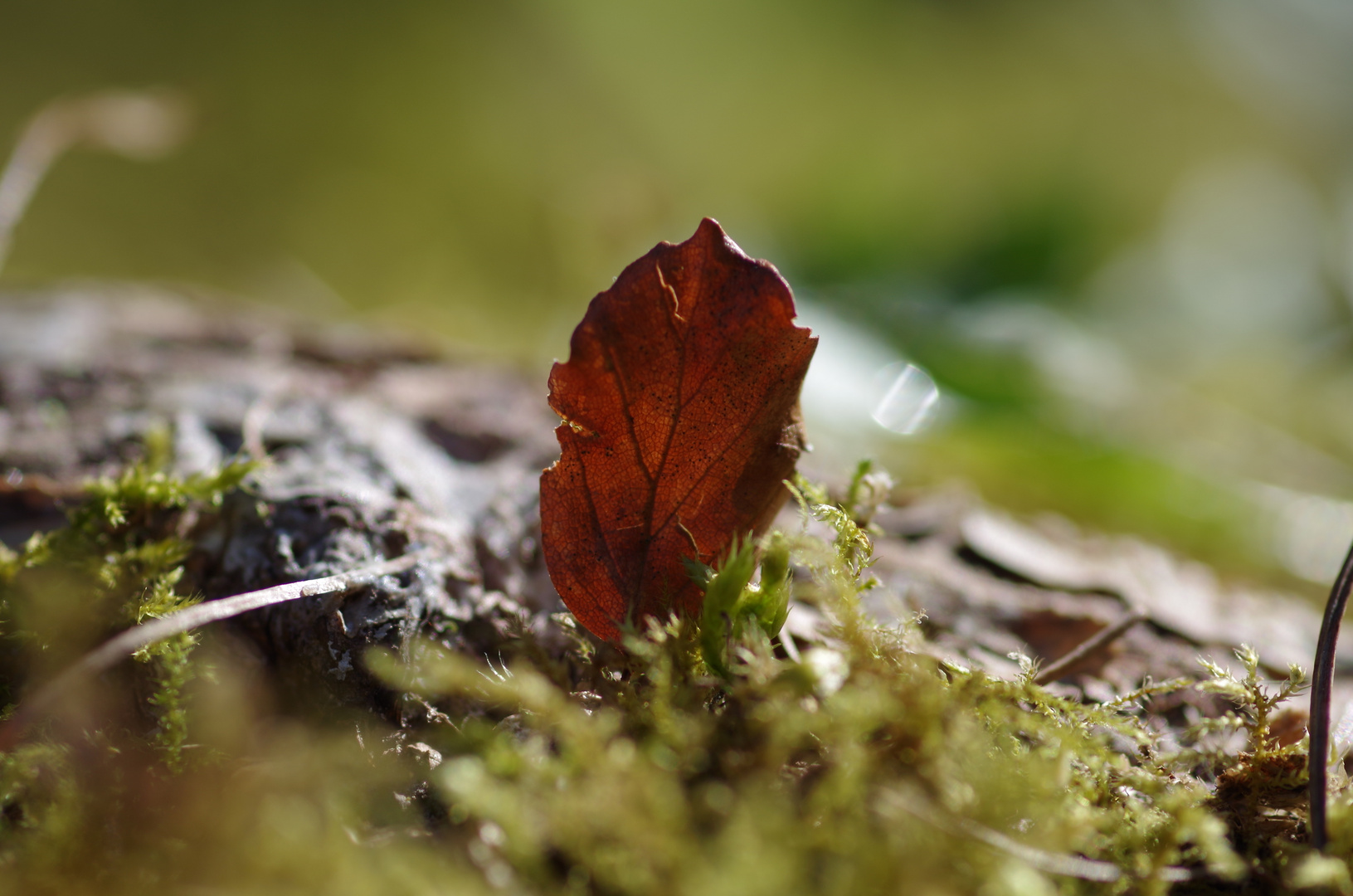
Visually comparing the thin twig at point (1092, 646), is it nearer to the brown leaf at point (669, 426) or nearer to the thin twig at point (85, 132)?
the brown leaf at point (669, 426)

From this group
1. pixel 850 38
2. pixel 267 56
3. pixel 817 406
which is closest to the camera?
pixel 817 406

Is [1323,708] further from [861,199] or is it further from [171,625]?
[861,199]

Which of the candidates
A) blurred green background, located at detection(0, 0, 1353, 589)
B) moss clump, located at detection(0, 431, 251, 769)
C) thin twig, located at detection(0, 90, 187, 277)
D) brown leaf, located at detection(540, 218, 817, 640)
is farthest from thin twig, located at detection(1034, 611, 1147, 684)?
thin twig, located at detection(0, 90, 187, 277)

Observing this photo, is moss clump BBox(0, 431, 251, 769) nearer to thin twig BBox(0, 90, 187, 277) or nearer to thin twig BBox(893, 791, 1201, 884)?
thin twig BBox(893, 791, 1201, 884)

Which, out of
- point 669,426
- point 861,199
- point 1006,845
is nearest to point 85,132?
point 669,426

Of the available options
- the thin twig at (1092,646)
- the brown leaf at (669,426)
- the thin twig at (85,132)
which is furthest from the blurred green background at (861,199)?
the brown leaf at (669,426)

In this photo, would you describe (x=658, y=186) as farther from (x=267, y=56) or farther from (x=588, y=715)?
(x=267, y=56)

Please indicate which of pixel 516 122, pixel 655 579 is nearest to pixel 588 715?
pixel 655 579
